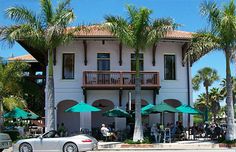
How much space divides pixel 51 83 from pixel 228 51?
1082cm

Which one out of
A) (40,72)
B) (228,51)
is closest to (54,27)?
(228,51)

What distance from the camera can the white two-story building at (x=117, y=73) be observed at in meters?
32.6

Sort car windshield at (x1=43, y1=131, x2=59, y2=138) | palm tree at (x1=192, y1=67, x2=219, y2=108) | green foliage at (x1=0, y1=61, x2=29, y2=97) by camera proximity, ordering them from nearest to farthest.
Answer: car windshield at (x1=43, y1=131, x2=59, y2=138) < green foliage at (x1=0, y1=61, x2=29, y2=97) < palm tree at (x1=192, y1=67, x2=219, y2=108)

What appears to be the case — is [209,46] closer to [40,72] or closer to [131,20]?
[131,20]

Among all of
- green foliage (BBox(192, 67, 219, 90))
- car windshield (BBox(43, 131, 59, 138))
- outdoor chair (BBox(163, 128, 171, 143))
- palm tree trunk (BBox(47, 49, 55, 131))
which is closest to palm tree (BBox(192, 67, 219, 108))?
green foliage (BBox(192, 67, 219, 90))

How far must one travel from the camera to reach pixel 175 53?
114ft

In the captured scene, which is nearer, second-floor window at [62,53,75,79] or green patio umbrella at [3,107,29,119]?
green patio umbrella at [3,107,29,119]

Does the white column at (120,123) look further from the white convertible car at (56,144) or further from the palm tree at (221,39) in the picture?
the white convertible car at (56,144)

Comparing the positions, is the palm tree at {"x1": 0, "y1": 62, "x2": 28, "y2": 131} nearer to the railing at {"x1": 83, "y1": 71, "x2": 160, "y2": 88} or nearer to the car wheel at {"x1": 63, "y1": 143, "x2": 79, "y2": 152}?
the railing at {"x1": 83, "y1": 71, "x2": 160, "y2": 88}

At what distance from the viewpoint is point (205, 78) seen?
2714 inches

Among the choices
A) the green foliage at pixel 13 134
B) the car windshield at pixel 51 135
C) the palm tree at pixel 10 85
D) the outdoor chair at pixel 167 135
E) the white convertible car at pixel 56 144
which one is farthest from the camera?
the palm tree at pixel 10 85

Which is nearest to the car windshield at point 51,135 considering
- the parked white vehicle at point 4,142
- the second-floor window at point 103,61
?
the parked white vehicle at point 4,142

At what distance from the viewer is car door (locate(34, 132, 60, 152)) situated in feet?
69.3

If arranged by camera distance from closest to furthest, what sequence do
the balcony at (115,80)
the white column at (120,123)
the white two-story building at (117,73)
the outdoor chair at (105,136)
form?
the outdoor chair at (105,136), the balcony at (115,80), the white two-story building at (117,73), the white column at (120,123)
